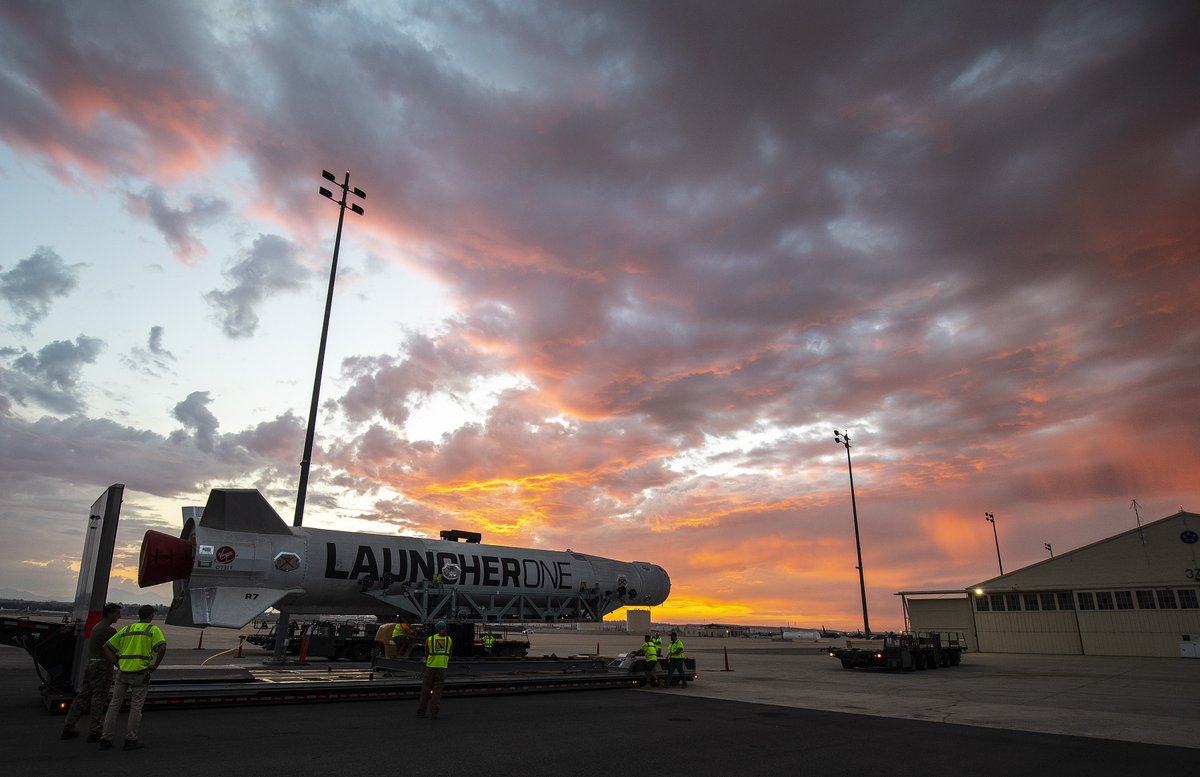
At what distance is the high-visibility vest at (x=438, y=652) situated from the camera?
504 inches

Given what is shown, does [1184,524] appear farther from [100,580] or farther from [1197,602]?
[100,580]

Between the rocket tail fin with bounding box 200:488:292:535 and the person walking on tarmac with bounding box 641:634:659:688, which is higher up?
the rocket tail fin with bounding box 200:488:292:535

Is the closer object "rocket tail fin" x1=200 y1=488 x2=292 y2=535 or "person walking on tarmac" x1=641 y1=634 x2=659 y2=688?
"rocket tail fin" x1=200 y1=488 x2=292 y2=535

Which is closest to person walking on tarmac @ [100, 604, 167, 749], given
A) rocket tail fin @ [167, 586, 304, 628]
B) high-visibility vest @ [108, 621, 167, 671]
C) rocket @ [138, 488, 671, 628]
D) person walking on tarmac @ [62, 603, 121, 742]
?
high-visibility vest @ [108, 621, 167, 671]

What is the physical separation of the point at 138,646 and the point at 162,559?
20.4ft

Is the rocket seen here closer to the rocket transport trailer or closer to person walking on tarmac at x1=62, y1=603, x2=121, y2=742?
the rocket transport trailer

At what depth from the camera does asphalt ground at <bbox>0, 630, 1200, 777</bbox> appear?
8.77 metres

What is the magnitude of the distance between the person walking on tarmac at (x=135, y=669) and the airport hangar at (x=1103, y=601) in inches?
1677

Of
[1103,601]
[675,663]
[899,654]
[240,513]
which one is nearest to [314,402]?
[240,513]

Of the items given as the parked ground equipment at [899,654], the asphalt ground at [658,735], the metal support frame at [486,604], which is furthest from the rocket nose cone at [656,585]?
the parked ground equipment at [899,654]

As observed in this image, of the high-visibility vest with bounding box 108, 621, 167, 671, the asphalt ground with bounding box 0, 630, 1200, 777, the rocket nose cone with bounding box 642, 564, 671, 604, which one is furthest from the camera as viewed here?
the rocket nose cone with bounding box 642, 564, 671, 604

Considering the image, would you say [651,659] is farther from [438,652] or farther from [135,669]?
[135,669]

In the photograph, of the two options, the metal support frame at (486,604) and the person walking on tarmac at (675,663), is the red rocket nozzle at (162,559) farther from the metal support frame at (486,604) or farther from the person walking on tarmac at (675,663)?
the person walking on tarmac at (675,663)

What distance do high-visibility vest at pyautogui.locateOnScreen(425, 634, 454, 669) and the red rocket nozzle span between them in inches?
261
